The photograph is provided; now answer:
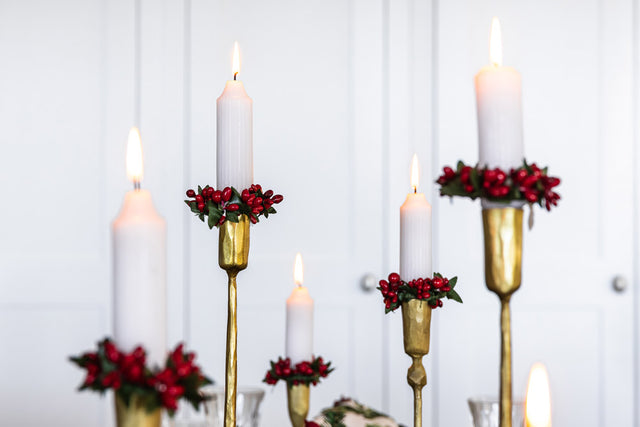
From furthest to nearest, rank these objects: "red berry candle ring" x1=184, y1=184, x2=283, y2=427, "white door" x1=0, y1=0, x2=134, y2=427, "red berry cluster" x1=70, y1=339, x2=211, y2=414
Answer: "white door" x1=0, y1=0, x2=134, y2=427 < "red berry candle ring" x1=184, y1=184, x2=283, y2=427 < "red berry cluster" x1=70, y1=339, x2=211, y2=414

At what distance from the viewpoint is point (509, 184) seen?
45cm

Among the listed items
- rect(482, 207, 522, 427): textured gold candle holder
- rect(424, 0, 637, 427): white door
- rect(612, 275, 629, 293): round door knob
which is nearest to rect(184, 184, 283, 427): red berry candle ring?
rect(482, 207, 522, 427): textured gold candle holder

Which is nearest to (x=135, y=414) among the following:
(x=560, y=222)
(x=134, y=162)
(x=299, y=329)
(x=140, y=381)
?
(x=140, y=381)

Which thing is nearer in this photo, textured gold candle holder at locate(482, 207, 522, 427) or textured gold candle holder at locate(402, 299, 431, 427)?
textured gold candle holder at locate(482, 207, 522, 427)

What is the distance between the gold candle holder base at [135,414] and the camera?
340mm

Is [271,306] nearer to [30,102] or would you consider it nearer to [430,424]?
[430,424]

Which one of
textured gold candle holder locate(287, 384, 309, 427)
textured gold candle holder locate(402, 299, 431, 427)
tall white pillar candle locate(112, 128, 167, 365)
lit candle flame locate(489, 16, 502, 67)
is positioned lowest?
A: textured gold candle holder locate(287, 384, 309, 427)

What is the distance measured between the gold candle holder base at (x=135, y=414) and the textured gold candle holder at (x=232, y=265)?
0.80 feet

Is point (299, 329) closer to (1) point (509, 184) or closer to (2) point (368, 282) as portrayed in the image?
(1) point (509, 184)

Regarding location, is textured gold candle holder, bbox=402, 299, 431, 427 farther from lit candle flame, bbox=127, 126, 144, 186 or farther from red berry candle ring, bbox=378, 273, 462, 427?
lit candle flame, bbox=127, 126, 144, 186

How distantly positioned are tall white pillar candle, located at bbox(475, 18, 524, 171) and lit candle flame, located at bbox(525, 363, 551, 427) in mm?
154

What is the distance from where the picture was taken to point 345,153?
197 cm

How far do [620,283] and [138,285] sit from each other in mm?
1850

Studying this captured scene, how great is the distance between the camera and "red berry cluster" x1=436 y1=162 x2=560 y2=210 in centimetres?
44
